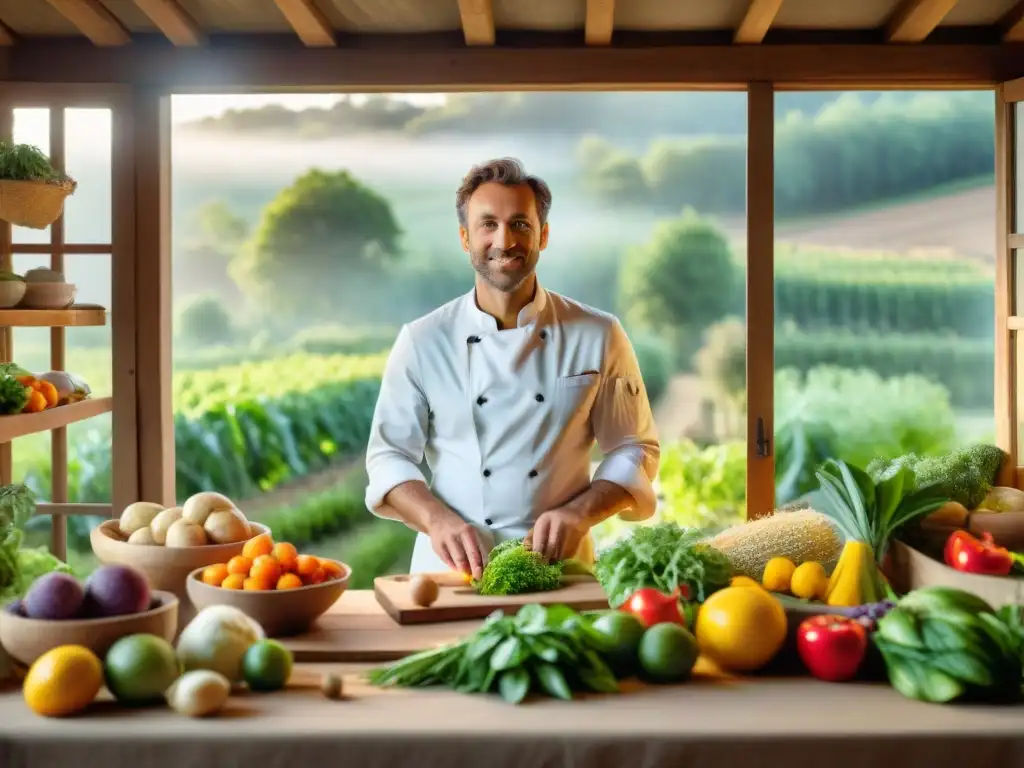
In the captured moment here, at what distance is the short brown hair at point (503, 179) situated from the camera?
2982 millimetres

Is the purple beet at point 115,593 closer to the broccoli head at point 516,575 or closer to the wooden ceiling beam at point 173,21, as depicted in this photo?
the broccoli head at point 516,575

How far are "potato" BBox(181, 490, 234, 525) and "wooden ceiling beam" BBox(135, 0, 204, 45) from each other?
87.6 inches

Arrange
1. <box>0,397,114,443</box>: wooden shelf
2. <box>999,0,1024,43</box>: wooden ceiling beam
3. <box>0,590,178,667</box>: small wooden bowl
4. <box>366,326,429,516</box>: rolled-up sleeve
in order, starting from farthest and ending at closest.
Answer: <box>999,0,1024,43</box>: wooden ceiling beam, <box>0,397,114,443</box>: wooden shelf, <box>366,326,429,516</box>: rolled-up sleeve, <box>0,590,178,667</box>: small wooden bowl

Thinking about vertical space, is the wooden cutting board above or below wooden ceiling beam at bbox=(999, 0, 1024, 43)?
below

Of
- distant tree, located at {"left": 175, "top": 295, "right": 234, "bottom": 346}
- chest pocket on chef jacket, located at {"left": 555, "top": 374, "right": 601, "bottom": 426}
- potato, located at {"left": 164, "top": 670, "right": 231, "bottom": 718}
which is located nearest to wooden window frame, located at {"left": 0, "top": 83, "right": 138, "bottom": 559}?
distant tree, located at {"left": 175, "top": 295, "right": 234, "bottom": 346}

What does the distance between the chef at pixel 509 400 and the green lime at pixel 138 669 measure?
1.36m

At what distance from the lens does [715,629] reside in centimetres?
188

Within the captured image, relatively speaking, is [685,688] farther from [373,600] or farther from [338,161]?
[338,161]

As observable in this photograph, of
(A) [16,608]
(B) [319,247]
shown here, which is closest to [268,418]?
(B) [319,247]

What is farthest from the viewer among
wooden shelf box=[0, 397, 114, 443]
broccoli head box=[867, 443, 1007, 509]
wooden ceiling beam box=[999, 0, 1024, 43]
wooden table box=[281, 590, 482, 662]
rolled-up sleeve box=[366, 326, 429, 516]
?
wooden ceiling beam box=[999, 0, 1024, 43]

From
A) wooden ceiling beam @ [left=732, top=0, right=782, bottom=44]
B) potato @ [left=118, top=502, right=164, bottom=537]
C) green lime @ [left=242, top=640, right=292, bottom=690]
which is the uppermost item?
wooden ceiling beam @ [left=732, top=0, right=782, bottom=44]

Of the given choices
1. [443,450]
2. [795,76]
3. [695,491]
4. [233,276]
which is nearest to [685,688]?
[443,450]

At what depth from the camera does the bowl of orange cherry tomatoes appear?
201 cm

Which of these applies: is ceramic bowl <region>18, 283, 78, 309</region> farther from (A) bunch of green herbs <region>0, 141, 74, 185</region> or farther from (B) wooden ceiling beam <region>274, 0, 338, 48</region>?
(B) wooden ceiling beam <region>274, 0, 338, 48</region>
